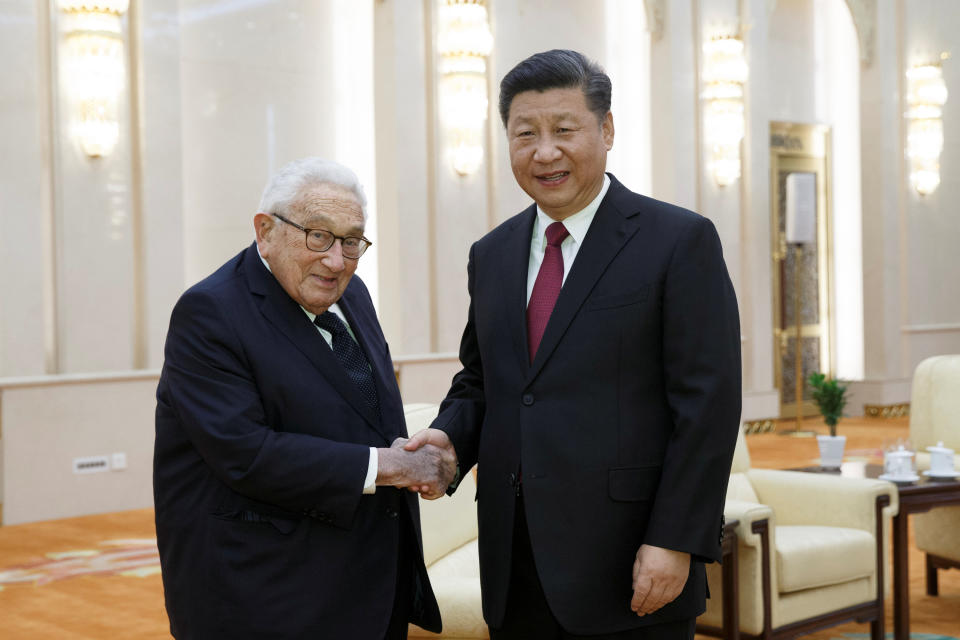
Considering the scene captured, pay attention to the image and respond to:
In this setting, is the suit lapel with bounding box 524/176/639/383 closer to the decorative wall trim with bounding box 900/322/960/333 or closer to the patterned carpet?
the patterned carpet

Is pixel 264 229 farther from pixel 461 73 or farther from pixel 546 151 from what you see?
pixel 461 73

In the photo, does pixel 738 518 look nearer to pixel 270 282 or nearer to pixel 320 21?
pixel 270 282

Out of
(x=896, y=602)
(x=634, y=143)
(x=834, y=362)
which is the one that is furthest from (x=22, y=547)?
(x=834, y=362)

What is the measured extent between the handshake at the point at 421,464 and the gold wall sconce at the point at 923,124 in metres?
11.3

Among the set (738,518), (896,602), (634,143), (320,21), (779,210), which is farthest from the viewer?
(779,210)

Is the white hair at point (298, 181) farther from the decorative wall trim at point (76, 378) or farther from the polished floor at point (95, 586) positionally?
the decorative wall trim at point (76, 378)

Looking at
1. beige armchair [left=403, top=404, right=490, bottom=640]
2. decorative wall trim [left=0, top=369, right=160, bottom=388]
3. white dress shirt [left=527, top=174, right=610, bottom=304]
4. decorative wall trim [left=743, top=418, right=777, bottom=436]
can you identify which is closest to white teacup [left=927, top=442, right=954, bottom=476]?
beige armchair [left=403, top=404, right=490, bottom=640]

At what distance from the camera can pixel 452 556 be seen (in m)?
3.82

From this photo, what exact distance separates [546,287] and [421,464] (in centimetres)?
44

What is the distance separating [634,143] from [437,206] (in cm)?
280

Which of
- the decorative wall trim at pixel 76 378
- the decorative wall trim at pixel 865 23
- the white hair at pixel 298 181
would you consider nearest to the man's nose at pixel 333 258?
the white hair at pixel 298 181

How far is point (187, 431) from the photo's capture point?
6.93 ft

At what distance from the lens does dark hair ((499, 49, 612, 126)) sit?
2.12 meters

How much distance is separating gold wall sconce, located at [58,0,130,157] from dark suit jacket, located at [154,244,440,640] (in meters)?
5.29
